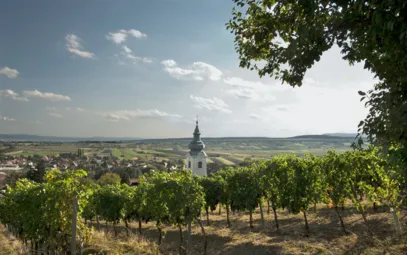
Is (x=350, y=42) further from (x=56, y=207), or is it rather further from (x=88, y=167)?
(x=88, y=167)

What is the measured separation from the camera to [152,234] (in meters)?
27.9

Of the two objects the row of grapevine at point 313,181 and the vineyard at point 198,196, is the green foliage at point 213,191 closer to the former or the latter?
the vineyard at point 198,196

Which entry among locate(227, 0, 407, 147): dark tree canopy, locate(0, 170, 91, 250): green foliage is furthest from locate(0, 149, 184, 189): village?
locate(227, 0, 407, 147): dark tree canopy

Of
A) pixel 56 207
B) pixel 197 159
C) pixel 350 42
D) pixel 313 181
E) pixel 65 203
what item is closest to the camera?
pixel 350 42

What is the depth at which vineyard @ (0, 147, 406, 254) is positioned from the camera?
1188cm

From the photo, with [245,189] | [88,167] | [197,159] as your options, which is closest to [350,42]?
[245,189]

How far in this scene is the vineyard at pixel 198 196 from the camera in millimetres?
11875

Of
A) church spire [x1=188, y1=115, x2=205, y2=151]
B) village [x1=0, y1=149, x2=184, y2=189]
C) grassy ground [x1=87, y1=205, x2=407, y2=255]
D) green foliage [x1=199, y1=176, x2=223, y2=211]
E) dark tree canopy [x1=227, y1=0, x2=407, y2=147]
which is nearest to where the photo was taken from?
dark tree canopy [x1=227, y1=0, x2=407, y2=147]

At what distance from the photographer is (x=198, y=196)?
52.5 ft

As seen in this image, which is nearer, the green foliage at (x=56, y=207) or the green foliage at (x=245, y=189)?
the green foliage at (x=56, y=207)

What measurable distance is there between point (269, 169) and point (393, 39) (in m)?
18.6

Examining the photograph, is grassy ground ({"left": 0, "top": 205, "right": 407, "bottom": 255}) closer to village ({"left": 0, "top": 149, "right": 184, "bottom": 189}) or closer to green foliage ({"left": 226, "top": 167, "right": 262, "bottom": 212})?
→ green foliage ({"left": 226, "top": 167, "right": 262, "bottom": 212})

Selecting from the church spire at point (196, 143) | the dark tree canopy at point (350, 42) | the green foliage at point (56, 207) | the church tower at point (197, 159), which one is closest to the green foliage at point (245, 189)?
the green foliage at point (56, 207)

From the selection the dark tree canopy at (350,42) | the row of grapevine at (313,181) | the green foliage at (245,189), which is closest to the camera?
the dark tree canopy at (350,42)
